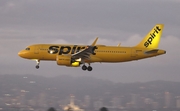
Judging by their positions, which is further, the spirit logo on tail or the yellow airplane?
the spirit logo on tail

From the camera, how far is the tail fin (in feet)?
299

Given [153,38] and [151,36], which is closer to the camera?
[153,38]

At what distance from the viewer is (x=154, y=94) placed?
123250 millimetres

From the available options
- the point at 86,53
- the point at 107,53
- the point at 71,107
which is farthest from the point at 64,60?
the point at 71,107

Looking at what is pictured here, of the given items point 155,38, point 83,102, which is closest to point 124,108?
point 83,102

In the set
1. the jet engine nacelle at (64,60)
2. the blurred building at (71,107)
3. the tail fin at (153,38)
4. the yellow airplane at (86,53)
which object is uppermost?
the tail fin at (153,38)

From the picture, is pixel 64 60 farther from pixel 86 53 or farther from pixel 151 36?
pixel 151 36

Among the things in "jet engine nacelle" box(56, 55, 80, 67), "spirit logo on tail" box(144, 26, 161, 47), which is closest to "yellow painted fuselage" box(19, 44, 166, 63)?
"jet engine nacelle" box(56, 55, 80, 67)

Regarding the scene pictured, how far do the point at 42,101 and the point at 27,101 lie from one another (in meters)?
5.39

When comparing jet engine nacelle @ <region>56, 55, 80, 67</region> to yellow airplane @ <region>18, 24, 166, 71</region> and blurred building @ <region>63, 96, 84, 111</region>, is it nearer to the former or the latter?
yellow airplane @ <region>18, 24, 166, 71</region>

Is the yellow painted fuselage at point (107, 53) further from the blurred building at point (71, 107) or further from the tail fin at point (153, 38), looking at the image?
the blurred building at point (71, 107)

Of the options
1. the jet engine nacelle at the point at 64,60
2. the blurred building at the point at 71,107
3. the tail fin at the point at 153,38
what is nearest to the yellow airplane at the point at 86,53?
the jet engine nacelle at the point at 64,60

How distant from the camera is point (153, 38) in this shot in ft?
302

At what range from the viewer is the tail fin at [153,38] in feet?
299
